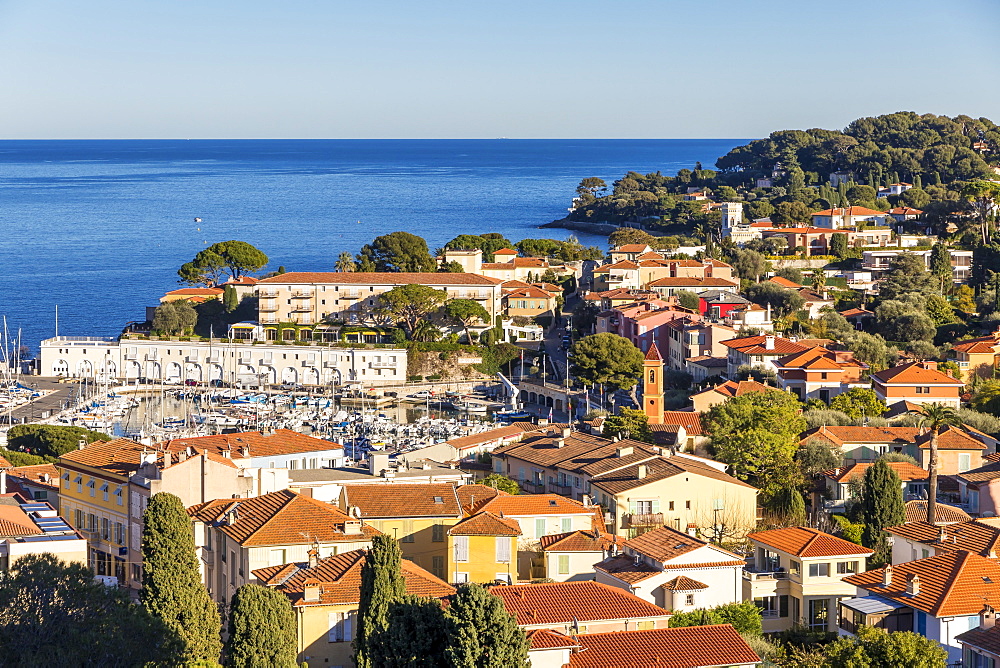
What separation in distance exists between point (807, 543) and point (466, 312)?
25.5 m

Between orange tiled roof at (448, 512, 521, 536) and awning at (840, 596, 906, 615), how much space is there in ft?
11.5

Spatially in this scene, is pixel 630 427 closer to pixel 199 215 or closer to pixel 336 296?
pixel 336 296

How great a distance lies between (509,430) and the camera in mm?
25922

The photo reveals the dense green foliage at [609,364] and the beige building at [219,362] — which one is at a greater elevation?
the dense green foliage at [609,364]

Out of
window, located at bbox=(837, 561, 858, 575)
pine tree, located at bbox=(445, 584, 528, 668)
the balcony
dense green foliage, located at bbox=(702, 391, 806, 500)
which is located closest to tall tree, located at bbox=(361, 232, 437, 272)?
dense green foliage, located at bbox=(702, 391, 806, 500)

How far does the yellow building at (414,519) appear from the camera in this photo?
16031mm

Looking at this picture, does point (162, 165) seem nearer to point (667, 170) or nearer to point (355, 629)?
point (667, 170)

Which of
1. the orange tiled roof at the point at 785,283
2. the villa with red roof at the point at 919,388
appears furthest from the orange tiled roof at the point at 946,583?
the orange tiled roof at the point at 785,283

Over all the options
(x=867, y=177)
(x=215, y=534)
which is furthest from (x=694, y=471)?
(x=867, y=177)

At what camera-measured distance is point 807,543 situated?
1599cm

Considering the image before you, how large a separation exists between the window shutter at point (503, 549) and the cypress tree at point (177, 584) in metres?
3.32

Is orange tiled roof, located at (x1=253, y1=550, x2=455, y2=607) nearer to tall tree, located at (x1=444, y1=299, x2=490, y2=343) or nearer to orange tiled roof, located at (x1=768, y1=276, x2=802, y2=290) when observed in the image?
tall tree, located at (x1=444, y1=299, x2=490, y2=343)

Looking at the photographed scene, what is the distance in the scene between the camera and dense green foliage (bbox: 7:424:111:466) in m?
25.5

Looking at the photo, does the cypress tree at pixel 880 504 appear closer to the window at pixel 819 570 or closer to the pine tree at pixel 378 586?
the window at pixel 819 570
